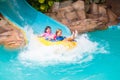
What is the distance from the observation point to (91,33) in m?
9.77

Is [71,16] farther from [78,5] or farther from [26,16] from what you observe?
[26,16]

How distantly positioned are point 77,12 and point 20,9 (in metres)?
1.99

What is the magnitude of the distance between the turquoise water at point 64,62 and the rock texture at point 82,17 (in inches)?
33.3

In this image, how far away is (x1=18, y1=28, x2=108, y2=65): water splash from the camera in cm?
800

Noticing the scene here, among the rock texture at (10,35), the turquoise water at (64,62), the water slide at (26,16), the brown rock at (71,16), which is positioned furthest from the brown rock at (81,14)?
the rock texture at (10,35)

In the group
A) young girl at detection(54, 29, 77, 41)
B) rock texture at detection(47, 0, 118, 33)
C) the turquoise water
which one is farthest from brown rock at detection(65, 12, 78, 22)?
the turquoise water

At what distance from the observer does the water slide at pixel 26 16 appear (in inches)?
370

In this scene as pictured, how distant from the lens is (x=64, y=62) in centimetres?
791

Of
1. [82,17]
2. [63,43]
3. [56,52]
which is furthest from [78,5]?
[56,52]

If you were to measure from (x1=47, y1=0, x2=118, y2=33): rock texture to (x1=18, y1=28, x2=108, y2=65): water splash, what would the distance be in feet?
3.15

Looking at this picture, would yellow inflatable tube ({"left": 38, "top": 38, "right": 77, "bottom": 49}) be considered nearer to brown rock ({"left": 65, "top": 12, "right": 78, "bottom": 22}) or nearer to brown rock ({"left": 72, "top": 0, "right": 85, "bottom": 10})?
brown rock ({"left": 65, "top": 12, "right": 78, "bottom": 22})

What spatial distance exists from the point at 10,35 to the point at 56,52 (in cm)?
156

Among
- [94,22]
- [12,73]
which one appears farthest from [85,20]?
[12,73]

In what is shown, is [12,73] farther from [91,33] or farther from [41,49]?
[91,33]
